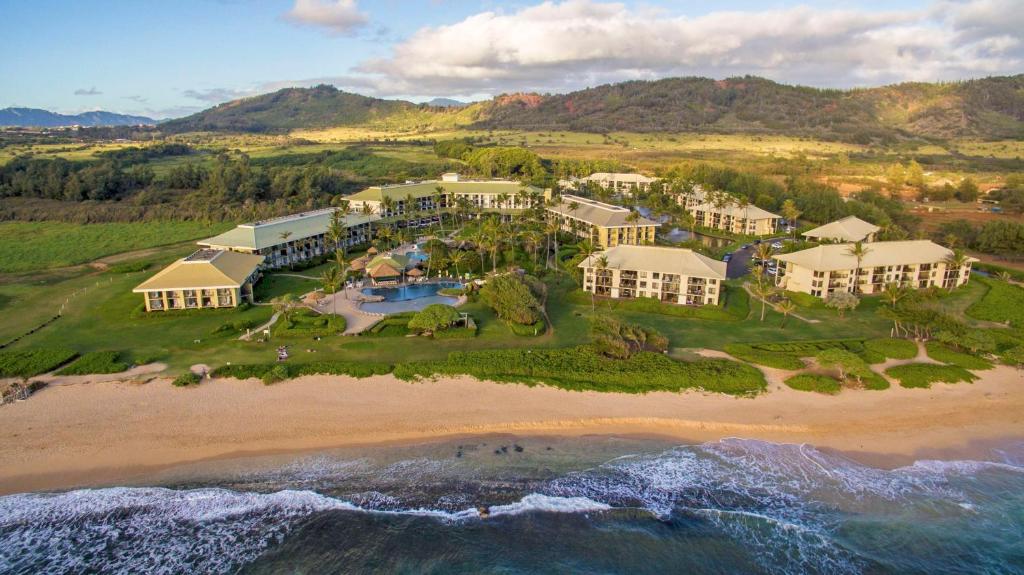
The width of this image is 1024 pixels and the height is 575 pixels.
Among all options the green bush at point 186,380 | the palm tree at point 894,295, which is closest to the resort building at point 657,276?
the palm tree at point 894,295

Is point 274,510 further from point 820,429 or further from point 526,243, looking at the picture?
point 526,243

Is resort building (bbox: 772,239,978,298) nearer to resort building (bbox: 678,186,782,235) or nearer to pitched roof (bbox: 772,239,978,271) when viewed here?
pitched roof (bbox: 772,239,978,271)

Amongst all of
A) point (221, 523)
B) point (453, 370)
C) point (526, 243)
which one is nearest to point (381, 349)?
point (453, 370)

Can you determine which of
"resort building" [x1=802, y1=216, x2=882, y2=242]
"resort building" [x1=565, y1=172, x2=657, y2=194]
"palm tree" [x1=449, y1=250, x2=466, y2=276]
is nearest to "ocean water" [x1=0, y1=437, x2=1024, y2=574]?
"palm tree" [x1=449, y1=250, x2=466, y2=276]

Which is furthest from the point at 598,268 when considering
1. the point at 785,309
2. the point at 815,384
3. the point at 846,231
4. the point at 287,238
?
the point at 846,231

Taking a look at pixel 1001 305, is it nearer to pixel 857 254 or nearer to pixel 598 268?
pixel 857 254

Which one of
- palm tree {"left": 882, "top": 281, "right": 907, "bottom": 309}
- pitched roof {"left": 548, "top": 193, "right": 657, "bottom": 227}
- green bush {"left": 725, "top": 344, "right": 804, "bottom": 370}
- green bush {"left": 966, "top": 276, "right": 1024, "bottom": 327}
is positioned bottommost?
green bush {"left": 725, "top": 344, "right": 804, "bottom": 370}

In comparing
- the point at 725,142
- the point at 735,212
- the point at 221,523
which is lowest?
the point at 221,523
